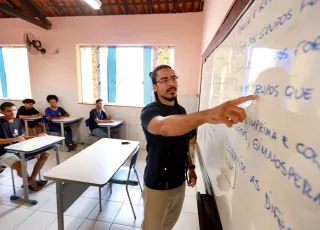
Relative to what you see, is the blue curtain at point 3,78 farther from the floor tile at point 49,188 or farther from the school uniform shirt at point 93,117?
the floor tile at point 49,188

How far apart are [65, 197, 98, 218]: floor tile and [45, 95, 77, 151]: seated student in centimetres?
211

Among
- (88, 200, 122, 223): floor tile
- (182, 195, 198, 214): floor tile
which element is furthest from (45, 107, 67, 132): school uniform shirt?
(182, 195, 198, 214): floor tile

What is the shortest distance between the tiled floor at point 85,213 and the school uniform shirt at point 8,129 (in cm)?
78

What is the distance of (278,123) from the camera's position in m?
0.41

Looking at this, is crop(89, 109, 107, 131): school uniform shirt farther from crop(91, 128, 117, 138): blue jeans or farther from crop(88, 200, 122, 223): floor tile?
crop(88, 200, 122, 223): floor tile

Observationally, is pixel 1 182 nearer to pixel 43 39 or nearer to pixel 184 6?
pixel 43 39

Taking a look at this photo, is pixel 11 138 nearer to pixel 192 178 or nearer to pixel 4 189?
pixel 4 189

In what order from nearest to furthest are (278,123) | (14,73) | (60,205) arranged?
(278,123), (60,205), (14,73)

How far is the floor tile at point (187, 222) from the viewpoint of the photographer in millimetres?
1926

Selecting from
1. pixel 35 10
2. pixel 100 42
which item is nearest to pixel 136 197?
pixel 100 42

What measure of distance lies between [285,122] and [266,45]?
0.24 meters

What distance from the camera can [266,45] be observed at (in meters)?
0.48

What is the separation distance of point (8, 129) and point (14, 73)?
317 centimetres

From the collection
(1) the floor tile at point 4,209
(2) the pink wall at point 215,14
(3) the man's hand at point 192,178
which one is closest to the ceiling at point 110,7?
(2) the pink wall at point 215,14
